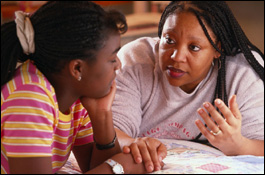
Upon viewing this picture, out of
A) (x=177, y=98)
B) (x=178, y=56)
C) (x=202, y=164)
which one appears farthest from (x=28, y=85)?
(x=177, y=98)

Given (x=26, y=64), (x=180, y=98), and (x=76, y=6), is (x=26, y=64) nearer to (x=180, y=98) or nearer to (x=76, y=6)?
(x=76, y=6)

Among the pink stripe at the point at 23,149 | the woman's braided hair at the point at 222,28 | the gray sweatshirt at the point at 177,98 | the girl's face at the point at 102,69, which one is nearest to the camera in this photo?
the pink stripe at the point at 23,149

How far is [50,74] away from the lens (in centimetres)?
100

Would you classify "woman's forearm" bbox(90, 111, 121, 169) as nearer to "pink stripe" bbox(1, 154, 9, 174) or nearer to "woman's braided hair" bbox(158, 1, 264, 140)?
"pink stripe" bbox(1, 154, 9, 174)

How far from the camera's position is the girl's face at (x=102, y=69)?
99 centimetres

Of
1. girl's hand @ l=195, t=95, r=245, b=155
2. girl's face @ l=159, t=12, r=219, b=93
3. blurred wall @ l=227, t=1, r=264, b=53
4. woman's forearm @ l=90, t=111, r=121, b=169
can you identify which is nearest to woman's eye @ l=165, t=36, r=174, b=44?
girl's face @ l=159, t=12, r=219, b=93

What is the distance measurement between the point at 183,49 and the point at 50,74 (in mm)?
561

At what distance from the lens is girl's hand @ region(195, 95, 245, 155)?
1248 mm

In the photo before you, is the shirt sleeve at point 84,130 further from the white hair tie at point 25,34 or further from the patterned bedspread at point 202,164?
the white hair tie at point 25,34

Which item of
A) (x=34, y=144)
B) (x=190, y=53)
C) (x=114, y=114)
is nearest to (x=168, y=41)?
(x=190, y=53)

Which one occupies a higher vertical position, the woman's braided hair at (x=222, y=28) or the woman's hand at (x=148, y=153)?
the woman's braided hair at (x=222, y=28)

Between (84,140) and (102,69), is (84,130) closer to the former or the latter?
(84,140)

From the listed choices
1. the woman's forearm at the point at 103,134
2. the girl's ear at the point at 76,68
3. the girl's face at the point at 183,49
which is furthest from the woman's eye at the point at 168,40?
the girl's ear at the point at 76,68

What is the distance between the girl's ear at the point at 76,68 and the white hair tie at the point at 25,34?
0.30 ft
